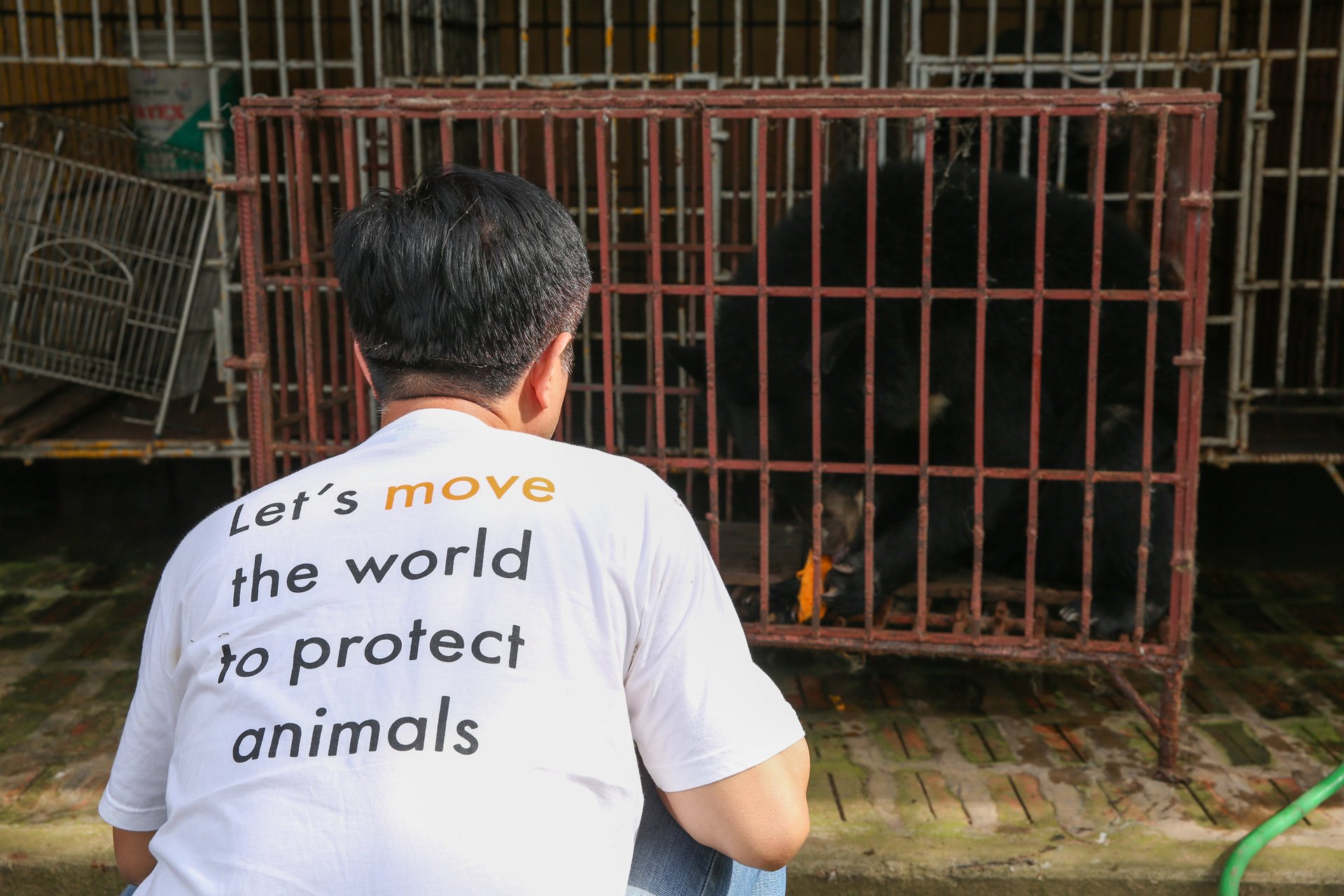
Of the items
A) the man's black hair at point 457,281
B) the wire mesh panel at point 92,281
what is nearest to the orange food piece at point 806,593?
the man's black hair at point 457,281

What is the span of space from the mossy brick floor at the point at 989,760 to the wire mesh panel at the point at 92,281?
0.91m

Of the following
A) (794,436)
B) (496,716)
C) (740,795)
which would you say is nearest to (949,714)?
(794,436)

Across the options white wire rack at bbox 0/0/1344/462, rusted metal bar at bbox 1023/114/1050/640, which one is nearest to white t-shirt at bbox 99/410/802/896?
rusted metal bar at bbox 1023/114/1050/640

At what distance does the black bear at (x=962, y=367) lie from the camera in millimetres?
3432

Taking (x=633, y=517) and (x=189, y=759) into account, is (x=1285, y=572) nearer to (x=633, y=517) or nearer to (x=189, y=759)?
(x=633, y=517)

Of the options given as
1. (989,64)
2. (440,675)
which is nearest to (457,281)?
(440,675)

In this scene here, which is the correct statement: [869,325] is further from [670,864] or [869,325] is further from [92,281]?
[92,281]

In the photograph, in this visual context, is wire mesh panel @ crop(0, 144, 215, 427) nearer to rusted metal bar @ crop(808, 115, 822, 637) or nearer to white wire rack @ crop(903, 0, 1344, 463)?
rusted metal bar @ crop(808, 115, 822, 637)

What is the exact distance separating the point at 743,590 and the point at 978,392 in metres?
0.98

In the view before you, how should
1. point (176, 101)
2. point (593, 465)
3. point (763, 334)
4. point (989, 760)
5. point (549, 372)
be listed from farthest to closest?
point (176, 101) → point (989, 760) → point (763, 334) → point (549, 372) → point (593, 465)

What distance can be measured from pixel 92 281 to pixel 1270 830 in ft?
14.1

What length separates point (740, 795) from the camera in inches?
60.3

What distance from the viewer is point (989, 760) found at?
3.22m

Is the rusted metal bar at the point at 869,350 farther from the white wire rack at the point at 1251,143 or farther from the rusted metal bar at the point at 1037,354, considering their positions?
the white wire rack at the point at 1251,143
